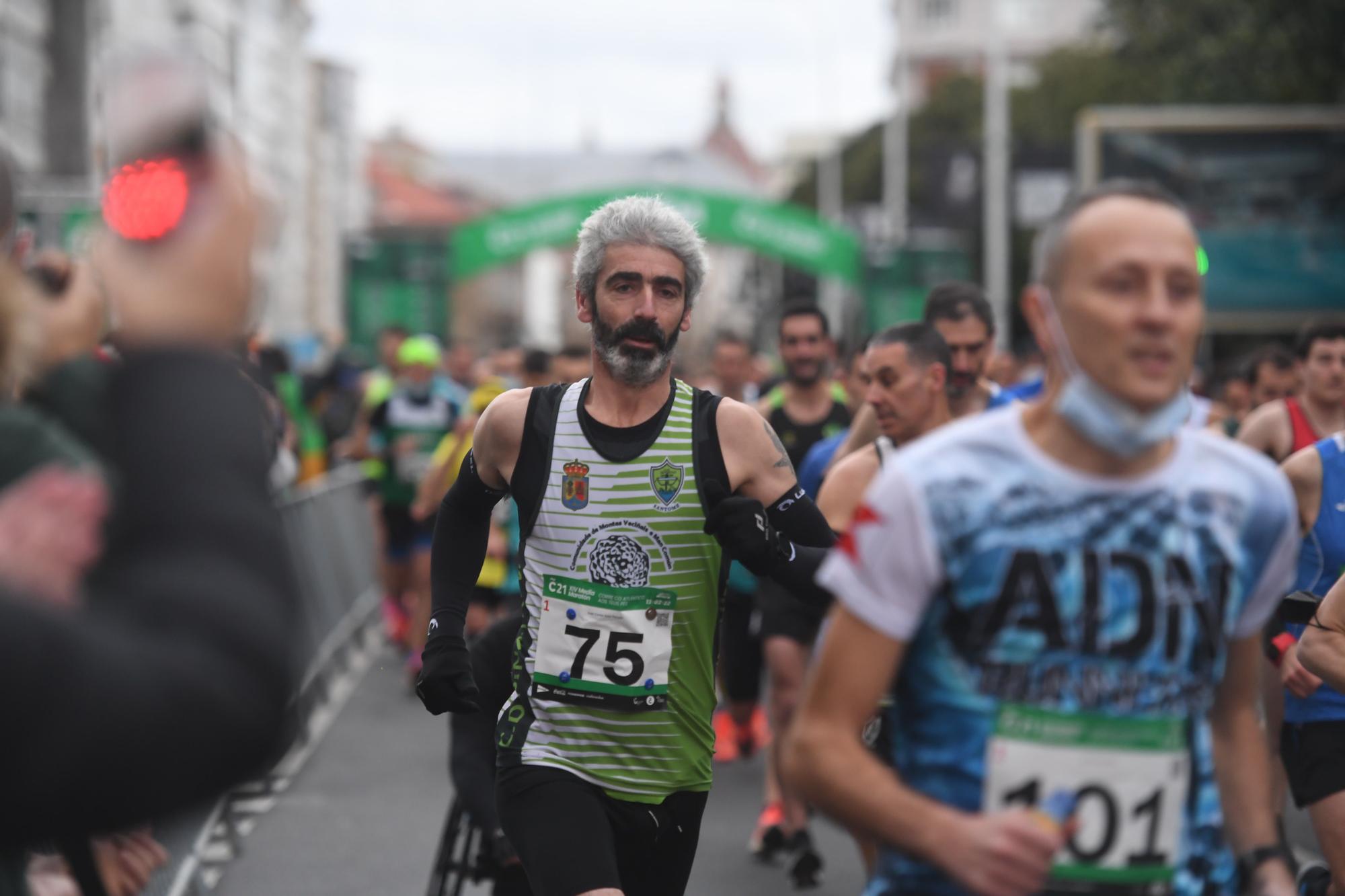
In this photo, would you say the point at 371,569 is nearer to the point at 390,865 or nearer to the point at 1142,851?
the point at 390,865

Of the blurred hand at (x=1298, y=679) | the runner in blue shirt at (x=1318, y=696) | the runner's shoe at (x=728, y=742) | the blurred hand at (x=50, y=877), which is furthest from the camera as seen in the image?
the runner's shoe at (x=728, y=742)

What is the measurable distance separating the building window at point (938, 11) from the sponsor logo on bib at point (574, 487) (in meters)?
109

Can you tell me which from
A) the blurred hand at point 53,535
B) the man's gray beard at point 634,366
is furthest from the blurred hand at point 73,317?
the man's gray beard at point 634,366

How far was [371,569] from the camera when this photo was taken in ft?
56.3

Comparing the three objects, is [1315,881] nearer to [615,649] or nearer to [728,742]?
[615,649]

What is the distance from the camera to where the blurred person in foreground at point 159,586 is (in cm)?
144

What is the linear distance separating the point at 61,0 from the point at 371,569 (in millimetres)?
28929

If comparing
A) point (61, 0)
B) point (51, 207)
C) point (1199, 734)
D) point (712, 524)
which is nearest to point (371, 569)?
point (51, 207)

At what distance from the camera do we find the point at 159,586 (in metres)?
1.52

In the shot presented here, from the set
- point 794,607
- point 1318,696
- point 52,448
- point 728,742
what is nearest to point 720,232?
point 728,742

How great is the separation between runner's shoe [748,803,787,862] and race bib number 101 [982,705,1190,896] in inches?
201

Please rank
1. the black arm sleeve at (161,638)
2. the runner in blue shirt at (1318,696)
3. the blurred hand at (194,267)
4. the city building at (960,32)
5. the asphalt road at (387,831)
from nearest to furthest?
the black arm sleeve at (161,638) < the blurred hand at (194,267) < the runner in blue shirt at (1318,696) < the asphalt road at (387,831) < the city building at (960,32)

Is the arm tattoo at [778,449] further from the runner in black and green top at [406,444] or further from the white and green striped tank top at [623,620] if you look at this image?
the runner in black and green top at [406,444]

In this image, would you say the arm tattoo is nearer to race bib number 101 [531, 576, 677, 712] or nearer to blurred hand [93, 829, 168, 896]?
race bib number 101 [531, 576, 677, 712]
